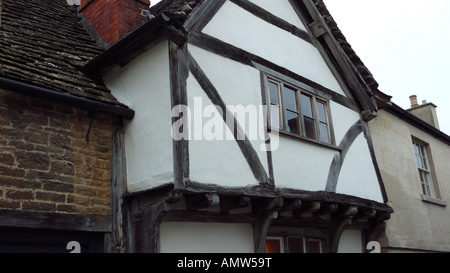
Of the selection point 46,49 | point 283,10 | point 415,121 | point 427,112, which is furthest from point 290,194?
point 427,112

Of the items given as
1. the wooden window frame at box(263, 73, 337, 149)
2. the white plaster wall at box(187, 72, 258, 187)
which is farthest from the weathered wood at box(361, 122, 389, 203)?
the white plaster wall at box(187, 72, 258, 187)

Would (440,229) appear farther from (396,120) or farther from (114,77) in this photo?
(114,77)

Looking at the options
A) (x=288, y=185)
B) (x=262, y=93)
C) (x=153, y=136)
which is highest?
(x=262, y=93)

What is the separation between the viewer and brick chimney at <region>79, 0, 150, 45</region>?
6762 mm

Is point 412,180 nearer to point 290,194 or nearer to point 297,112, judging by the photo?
point 297,112

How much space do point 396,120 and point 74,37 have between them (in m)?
6.96

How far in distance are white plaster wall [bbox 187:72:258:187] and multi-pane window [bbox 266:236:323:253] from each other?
129cm

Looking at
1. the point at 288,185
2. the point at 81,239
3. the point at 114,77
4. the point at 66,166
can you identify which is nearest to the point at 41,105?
the point at 66,166

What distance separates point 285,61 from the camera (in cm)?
718

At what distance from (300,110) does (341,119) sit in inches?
50.7

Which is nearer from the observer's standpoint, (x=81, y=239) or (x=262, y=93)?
Result: (x=81, y=239)

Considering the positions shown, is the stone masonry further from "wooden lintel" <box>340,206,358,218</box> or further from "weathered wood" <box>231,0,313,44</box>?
"wooden lintel" <box>340,206,358,218</box>

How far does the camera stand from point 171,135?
5129 mm

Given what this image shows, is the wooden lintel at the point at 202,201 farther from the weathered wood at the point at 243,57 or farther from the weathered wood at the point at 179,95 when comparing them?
the weathered wood at the point at 243,57
